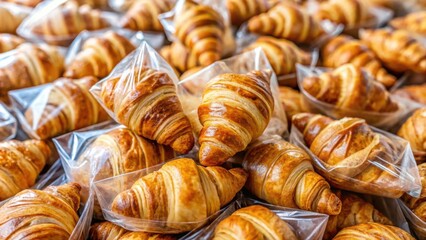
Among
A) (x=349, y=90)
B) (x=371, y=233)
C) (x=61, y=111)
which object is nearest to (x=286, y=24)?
(x=349, y=90)

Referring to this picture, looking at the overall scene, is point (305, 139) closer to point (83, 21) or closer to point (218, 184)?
point (218, 184)

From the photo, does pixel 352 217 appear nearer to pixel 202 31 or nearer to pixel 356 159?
pixel 356 159

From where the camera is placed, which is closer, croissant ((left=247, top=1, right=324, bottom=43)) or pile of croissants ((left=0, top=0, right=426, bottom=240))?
pile of croissants ((left=0, top=0, right=426, bottom=240))

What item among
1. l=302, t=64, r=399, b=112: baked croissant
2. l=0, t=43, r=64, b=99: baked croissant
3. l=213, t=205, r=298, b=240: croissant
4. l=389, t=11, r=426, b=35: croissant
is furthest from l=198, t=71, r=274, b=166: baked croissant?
l=389, t=11, r=426, b=35: croissant

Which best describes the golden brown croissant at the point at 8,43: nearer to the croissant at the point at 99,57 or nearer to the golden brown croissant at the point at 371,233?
the croissant at the point at 99,57

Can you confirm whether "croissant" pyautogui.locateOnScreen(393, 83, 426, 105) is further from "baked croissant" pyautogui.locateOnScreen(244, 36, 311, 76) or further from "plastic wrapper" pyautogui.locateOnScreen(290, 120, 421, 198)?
"plastic wrapper" pyautogui.locateOnScreen(290, 120, 421, 198)

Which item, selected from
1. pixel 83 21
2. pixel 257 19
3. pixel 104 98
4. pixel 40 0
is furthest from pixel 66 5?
pixel 104 98
